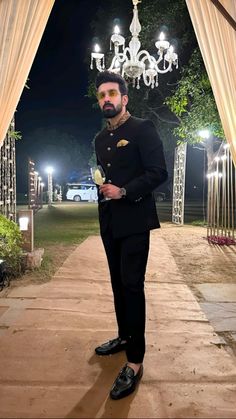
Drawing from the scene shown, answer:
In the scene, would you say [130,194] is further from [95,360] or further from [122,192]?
[95,360]

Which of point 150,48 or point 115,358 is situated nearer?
point 115,358

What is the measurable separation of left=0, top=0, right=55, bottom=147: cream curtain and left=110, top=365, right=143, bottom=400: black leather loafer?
2.12 m

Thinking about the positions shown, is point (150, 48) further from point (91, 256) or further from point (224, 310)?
point (224, 310)

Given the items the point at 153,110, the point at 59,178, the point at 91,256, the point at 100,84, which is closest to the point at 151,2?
the point at 153,110

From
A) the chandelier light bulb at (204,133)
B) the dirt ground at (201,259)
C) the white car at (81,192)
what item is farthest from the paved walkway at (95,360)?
the white car at (81,192)

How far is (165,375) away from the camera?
83.5 inches

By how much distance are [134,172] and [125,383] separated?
3.80 ft

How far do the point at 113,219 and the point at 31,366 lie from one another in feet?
3.37

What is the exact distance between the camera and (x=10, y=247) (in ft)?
14.4

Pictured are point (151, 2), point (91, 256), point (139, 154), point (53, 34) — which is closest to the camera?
point (139, 154)

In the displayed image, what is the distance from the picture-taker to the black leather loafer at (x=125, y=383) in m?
1.89

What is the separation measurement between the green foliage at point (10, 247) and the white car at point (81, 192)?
1974 centimetres

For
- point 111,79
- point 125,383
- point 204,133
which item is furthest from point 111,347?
point 204,133

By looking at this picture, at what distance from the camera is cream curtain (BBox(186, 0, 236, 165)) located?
290cm
